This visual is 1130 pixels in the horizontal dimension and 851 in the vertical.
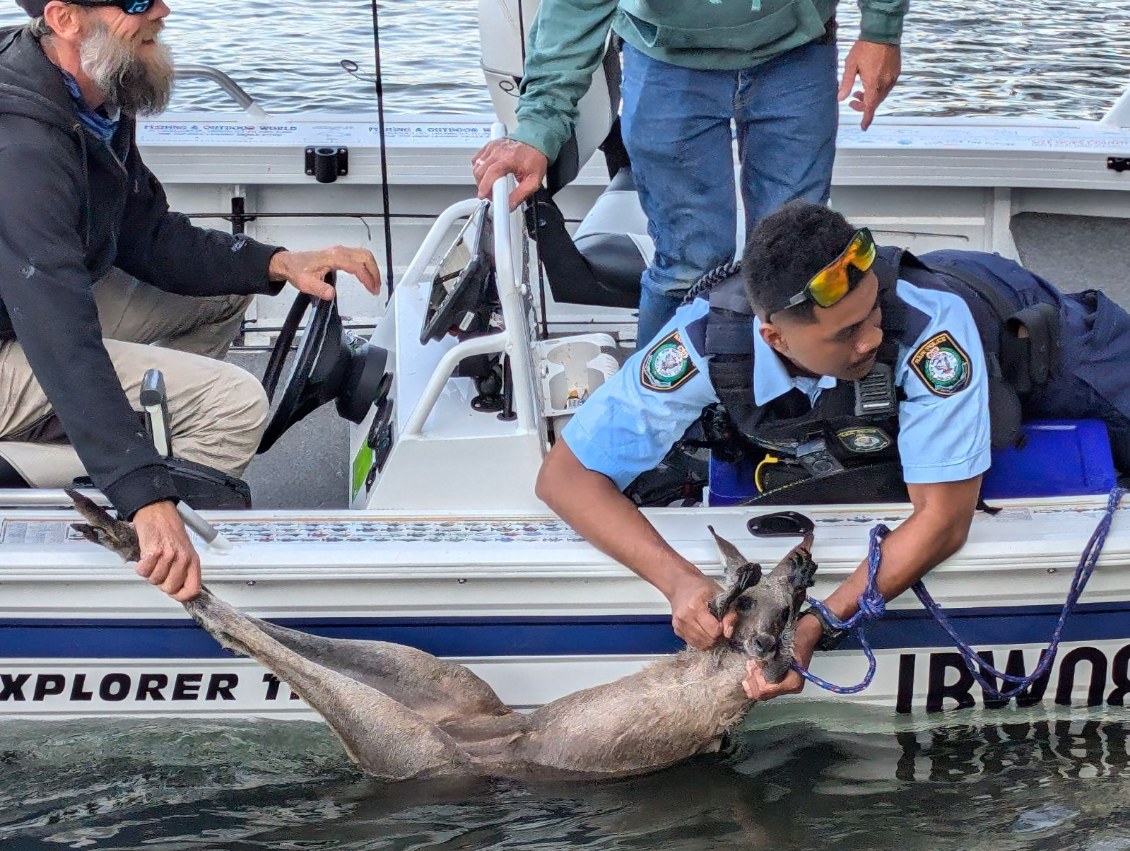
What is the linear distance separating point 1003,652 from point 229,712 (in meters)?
1.73

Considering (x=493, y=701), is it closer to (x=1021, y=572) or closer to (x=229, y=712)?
(x=229, y=712)

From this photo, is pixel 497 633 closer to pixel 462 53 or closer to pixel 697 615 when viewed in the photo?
pixel 697 615

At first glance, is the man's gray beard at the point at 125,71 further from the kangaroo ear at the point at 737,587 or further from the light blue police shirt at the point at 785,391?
the kangaroo ear at the point at 737,587

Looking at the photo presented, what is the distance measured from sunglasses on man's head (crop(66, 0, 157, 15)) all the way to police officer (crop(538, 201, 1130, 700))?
1.22 meters

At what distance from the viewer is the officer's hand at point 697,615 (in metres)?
2.61

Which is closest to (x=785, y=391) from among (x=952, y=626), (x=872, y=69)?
(x=952, y=626)

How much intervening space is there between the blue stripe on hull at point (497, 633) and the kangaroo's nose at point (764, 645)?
326mm

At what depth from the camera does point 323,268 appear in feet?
10.5

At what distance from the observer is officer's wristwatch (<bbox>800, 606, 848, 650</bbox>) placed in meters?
2.70

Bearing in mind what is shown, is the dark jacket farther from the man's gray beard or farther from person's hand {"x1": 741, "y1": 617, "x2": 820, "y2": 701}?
person's hand {"x1": 741, "y1": 617, "x2": 820, "y2": 701}

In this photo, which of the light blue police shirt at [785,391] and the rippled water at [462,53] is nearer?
the light blue police shirt at [785,391]

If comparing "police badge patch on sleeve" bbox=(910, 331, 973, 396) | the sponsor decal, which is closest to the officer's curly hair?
"police badge patch on sleeve" bbox=(910, 331, 973, 396)

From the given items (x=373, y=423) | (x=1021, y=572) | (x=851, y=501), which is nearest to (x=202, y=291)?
(x=373, y=423)

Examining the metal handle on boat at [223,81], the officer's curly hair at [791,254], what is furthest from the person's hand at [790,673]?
the metal handle on boat at [223,81]
